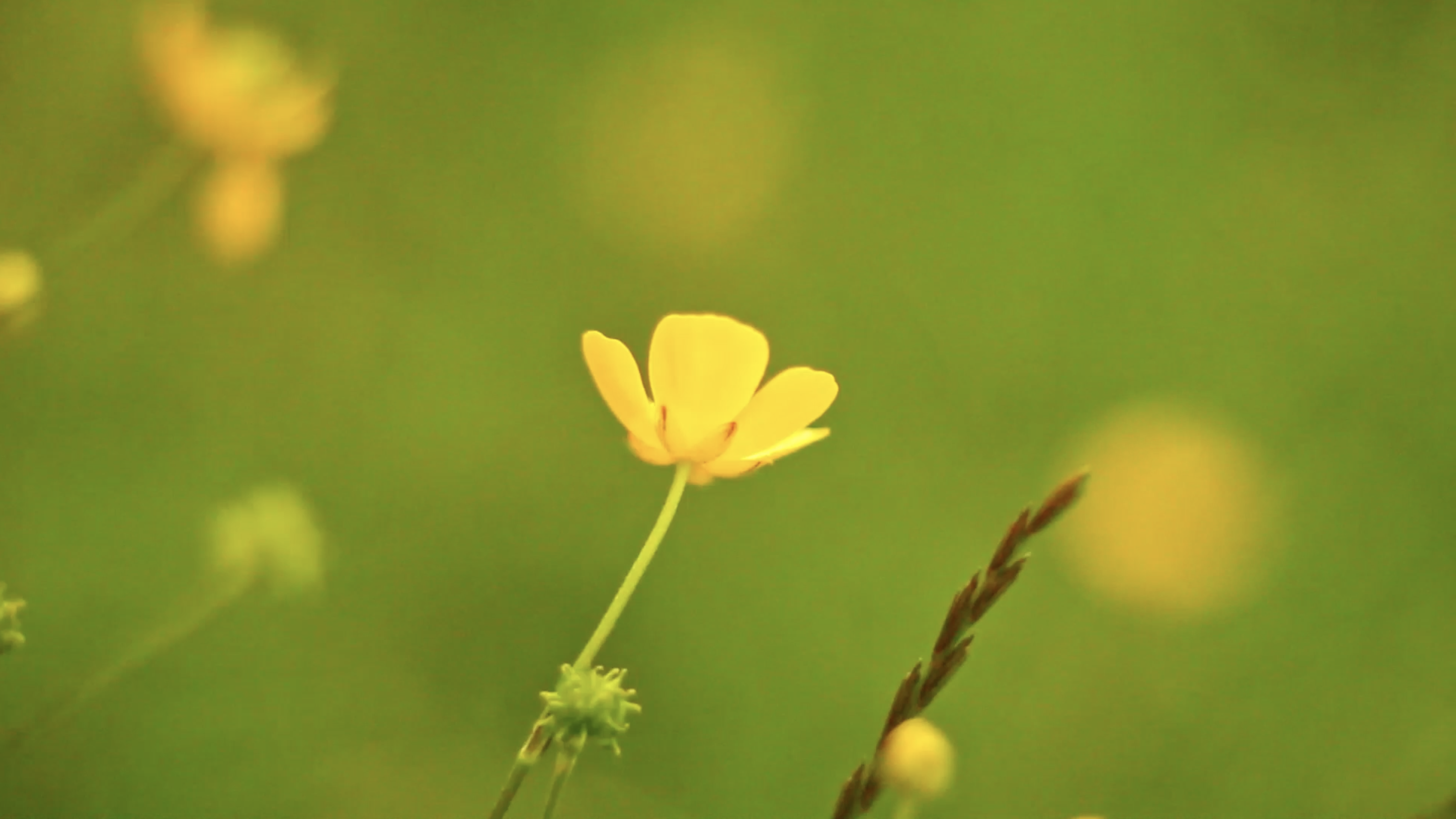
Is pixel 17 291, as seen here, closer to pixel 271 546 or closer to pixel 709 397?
pixel 271 546

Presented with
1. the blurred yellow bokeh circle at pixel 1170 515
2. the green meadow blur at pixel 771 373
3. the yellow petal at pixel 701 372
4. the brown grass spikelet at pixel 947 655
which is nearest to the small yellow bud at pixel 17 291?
the yellow petal at pixel 701 372

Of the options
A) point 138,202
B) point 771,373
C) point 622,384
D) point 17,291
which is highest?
point 771,373

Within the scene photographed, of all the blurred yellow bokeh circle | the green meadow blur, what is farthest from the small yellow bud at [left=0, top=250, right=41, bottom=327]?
the blurred yellow bokeh circle

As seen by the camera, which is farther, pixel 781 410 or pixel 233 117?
pixel 233 117

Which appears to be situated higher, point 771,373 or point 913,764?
point 771,373

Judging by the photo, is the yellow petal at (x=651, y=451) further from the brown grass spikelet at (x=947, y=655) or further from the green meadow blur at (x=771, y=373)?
the green meadow blur at (x=771, y=373)

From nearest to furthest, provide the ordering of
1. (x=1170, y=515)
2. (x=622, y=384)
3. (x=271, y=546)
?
(x=622, y=384) → (x=271, y=546) → (x=1170, y=515)

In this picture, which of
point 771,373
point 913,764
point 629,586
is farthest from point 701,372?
point 771,373
